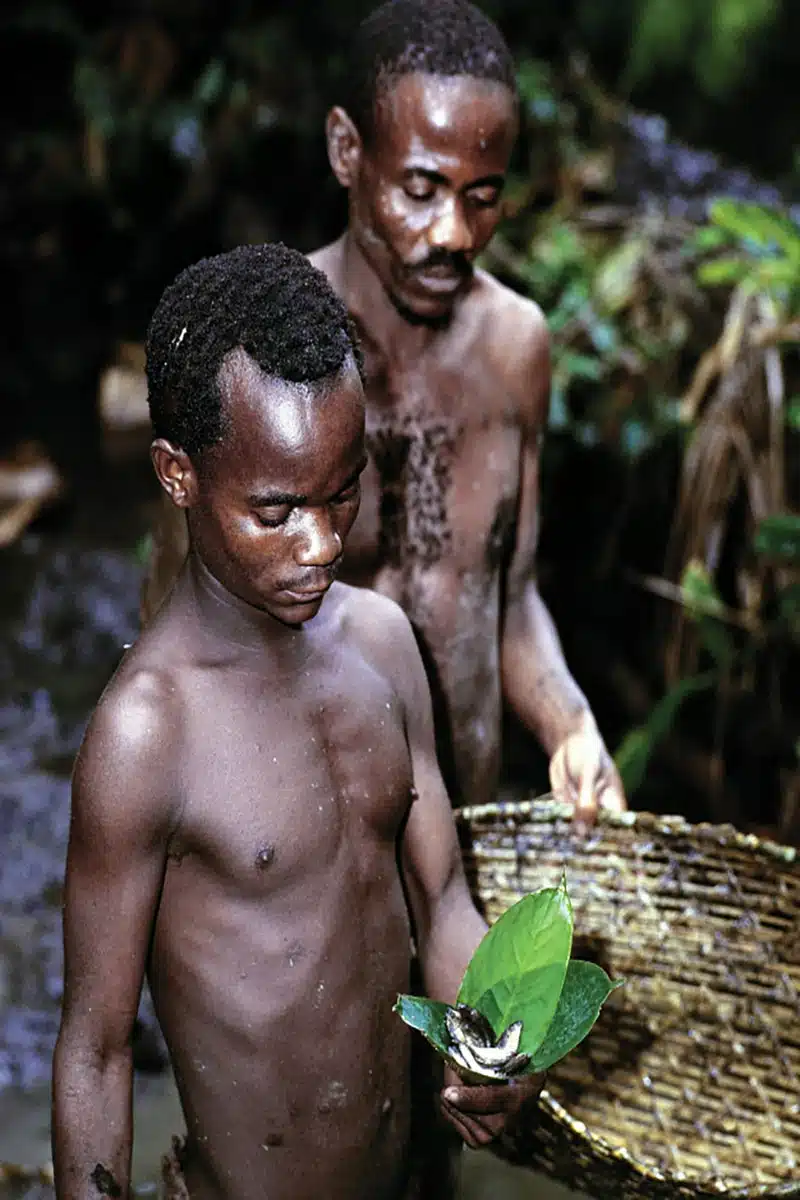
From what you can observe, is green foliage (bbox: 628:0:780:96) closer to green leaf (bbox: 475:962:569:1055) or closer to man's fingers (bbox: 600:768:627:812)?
man's fingers (bbox: 600:768:627:812)

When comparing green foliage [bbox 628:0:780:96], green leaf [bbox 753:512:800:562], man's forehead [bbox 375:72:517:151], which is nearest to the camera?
man's forehead [bbox 375:72:517:151]

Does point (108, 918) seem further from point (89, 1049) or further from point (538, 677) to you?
point (538, 677)

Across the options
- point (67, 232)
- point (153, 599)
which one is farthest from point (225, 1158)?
point (67, 232)

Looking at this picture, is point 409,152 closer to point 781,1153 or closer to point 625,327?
point 781,1153

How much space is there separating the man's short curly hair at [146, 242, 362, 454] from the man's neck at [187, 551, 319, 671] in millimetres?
156

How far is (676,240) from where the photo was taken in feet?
16.1

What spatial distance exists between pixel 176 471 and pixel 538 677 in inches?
41.6

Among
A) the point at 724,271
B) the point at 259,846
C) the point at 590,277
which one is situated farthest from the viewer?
the point at 590,277

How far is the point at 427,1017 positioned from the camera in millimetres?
1576

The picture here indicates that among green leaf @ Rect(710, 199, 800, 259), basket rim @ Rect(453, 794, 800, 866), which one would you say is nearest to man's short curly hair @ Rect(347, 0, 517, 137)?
basket rim @ Rect(453, 794, 800, 866)

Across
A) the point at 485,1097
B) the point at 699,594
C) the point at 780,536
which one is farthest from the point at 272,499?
the point at 699,594

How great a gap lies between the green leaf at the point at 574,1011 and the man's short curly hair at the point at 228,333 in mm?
711

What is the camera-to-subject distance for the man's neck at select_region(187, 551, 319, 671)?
167cm

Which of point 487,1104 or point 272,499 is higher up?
point 272,499
